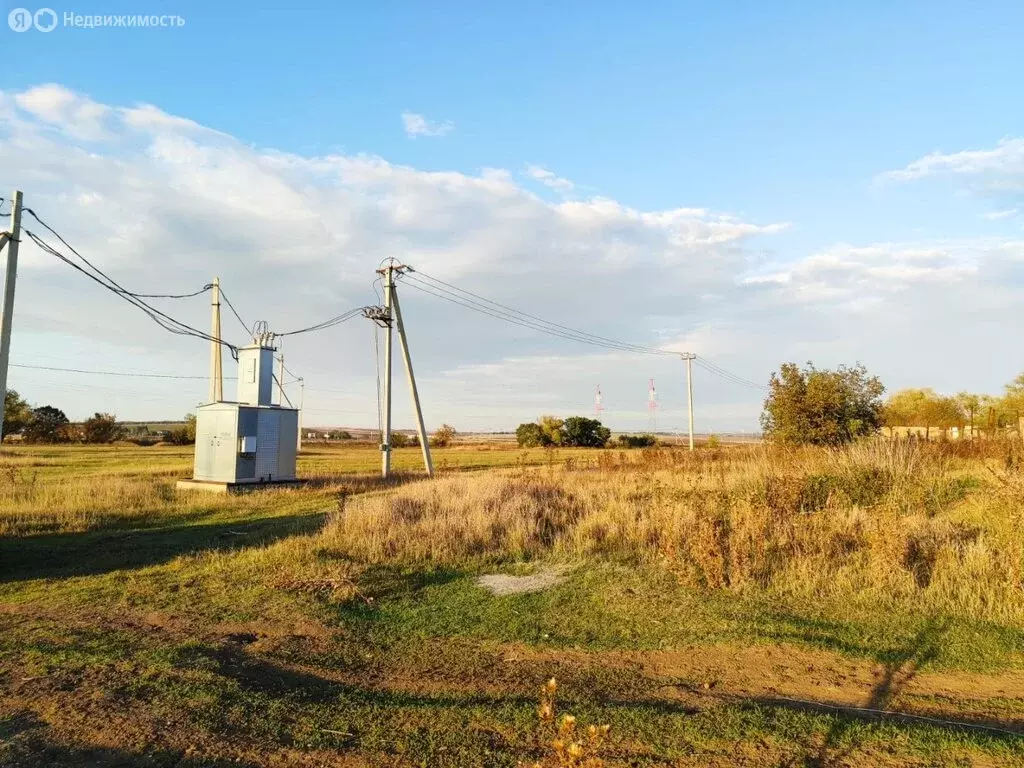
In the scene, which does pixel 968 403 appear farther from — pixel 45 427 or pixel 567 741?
pixel 45 427

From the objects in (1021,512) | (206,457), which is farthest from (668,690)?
(206,457)

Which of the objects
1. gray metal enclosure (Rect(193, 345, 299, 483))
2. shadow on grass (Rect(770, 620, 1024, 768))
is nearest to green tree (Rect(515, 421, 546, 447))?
gray metal enclosure (Rect(193, 345, 299, 483))

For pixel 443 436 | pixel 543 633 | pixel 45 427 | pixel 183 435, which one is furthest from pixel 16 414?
pixel 543 633

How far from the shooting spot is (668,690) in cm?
511

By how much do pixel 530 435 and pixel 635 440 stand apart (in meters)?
10.1

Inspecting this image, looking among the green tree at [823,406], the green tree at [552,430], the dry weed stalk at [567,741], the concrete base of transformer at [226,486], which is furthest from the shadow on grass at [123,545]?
the green tree at [552,430]

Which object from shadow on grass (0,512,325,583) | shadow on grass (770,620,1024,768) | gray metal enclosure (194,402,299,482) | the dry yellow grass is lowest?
shadow on grass (770,620,1024,768)

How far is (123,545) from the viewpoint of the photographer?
11703 mm

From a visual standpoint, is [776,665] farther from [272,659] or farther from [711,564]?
[272,659]

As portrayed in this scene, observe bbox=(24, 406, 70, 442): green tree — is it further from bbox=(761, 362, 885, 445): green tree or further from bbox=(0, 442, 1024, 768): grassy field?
bbox=(761, 362, 885, 445): green tree

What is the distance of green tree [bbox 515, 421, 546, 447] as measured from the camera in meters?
64.0

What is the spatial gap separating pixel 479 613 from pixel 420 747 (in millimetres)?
3334

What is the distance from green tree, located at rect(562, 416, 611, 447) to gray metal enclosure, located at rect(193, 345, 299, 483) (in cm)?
4177

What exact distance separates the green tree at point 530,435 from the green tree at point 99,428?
131 ft
